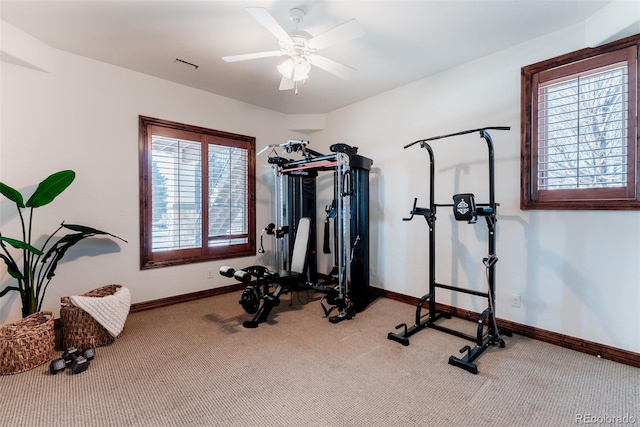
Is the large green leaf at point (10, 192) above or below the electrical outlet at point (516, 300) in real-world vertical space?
above

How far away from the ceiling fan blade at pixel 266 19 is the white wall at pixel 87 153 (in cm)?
234

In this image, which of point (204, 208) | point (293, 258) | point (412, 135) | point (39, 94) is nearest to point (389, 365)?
point (293, 258)

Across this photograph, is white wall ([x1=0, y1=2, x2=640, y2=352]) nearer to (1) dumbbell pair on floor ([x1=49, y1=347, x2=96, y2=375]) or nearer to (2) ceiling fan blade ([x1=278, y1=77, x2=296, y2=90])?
(1) dumbbell pair on floor ([x1=49, y1=347, x2=96, y2=375])

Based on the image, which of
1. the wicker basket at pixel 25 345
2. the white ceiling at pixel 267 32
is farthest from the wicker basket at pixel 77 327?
the white ceiling at pixel 267 32

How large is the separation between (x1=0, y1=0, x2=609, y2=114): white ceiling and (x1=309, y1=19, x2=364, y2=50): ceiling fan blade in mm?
389

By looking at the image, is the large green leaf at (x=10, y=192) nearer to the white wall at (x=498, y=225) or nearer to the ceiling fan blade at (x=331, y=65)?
the ceiling fan blade at (x=331, y=65)

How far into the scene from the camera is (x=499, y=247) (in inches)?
115

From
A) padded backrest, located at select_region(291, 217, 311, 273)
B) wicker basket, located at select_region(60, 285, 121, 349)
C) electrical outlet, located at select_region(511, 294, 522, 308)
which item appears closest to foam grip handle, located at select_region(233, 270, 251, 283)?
padded backrest, located at select_region(291, 217, 311, 273)

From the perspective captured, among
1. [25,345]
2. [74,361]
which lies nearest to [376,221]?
[74,361]

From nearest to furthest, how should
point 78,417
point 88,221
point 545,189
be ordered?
point 78,417 < point 545,189 < point 88,221

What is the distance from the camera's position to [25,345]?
217cm

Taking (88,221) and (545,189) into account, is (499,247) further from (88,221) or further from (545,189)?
(88,221)

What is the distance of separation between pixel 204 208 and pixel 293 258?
148cm

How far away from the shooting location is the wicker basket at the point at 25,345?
2.12 meters
